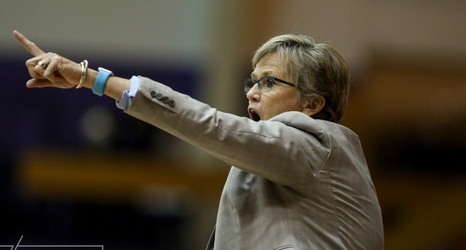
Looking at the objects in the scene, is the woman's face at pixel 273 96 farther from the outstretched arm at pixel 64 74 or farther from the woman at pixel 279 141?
the outstretched arm at pixel 64 74

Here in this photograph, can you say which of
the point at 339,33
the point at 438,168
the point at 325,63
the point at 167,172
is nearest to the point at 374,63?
the point at 339,33

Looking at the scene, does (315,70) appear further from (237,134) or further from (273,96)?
(237,134)

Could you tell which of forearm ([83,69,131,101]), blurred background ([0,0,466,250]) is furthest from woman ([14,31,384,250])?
blurred background ([0,0,466,250])

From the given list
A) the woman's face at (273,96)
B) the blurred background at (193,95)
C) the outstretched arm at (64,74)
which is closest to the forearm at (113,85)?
the outstretched arm at (64,74)

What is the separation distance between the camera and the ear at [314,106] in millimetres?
1648

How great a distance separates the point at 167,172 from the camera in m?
2.82

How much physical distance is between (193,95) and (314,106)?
48.1 inches

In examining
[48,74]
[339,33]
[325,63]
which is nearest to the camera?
[48,74]

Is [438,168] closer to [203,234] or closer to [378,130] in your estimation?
[378,130]

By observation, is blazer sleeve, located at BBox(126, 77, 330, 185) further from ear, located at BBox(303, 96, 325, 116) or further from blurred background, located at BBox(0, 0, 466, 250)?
blurred background, located at BBox(0, 0, 466, 250)

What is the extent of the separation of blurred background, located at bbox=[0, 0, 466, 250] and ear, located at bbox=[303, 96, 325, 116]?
107 centimetres

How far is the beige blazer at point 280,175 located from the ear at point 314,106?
58mm

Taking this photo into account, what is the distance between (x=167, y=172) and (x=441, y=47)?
1174 millimetres

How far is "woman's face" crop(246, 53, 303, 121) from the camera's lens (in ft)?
5.37
